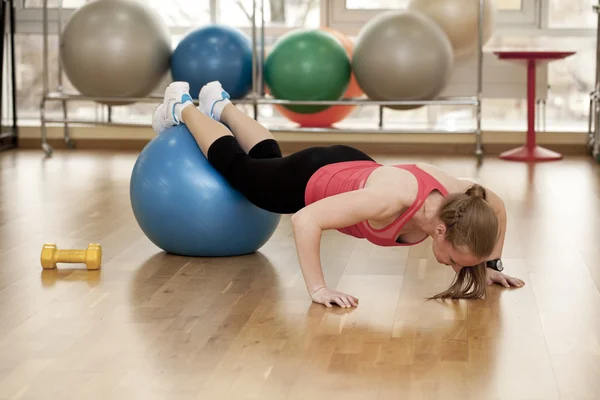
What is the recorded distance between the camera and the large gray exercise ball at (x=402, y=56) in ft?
16.0

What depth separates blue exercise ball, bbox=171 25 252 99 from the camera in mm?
4961

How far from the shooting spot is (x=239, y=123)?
9.89ft

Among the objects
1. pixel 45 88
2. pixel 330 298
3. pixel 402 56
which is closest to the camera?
pixel 330 298

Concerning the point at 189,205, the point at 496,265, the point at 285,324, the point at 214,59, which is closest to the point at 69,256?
the point at 189,205

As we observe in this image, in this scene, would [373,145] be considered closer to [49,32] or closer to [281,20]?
[281,20]

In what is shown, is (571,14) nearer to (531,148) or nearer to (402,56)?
(531,148)

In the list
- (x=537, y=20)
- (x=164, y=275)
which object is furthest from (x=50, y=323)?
(x=537, y=20)

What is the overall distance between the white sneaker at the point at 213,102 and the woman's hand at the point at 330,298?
889 mm

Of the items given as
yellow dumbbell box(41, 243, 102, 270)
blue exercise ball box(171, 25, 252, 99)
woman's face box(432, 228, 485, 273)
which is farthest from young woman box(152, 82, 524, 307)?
blue exercise ball box(171, 25, 252, 99)

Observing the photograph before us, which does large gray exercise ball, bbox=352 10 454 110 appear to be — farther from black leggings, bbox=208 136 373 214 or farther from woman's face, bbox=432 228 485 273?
woman's face, bbox=432 228 485 273

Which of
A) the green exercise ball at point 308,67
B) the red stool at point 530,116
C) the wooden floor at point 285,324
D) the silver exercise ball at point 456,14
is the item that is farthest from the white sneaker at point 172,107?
the red stool at point 530,116

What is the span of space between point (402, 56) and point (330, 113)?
781 millimetres

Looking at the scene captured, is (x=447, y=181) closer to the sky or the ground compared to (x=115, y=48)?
closer to the ground

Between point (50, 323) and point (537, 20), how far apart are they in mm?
4224
